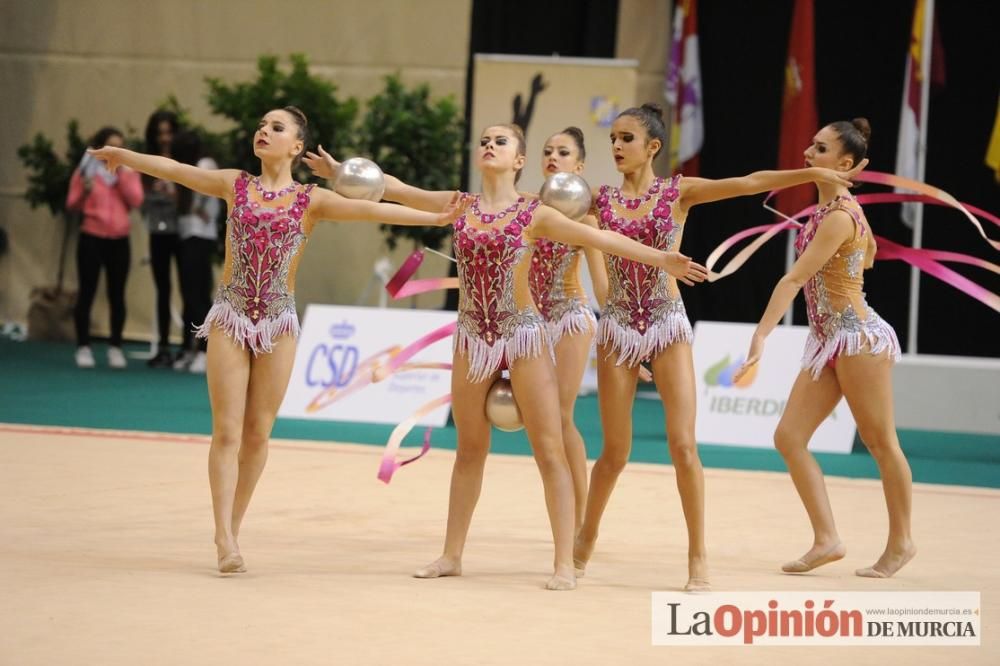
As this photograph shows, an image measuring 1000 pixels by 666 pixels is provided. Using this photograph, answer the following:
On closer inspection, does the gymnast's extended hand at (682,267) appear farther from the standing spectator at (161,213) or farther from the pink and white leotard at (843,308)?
the standing spectator at (161,213)

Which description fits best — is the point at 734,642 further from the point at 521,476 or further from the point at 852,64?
the point at 852,64

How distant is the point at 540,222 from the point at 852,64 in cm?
744

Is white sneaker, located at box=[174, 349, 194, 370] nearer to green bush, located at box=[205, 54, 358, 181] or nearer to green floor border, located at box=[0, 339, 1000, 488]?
green floor border, located at box=[0, 339, 1000, 488]

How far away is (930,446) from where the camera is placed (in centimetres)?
943

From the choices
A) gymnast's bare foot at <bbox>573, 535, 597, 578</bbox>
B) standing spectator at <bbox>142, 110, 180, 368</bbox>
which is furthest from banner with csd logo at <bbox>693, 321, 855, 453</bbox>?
standing spectator at <bbox>142, 110, 180, 368</bbox>

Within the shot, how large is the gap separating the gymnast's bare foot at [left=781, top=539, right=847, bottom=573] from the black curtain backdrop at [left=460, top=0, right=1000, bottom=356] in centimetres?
589

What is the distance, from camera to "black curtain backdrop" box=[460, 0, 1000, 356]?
1129cm

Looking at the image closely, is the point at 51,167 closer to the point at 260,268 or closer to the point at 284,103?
the point at 284,103

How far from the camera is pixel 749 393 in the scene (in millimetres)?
8961

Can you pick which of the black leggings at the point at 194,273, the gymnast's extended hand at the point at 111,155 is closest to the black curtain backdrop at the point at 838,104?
the black leggings at the point at 194,273

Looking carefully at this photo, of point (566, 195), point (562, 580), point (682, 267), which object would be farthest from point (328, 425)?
point (682, 267)

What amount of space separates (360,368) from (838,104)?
4.96 meters

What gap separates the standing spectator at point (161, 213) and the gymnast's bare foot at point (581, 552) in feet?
21.3

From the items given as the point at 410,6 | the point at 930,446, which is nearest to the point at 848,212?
the point at 930,446
